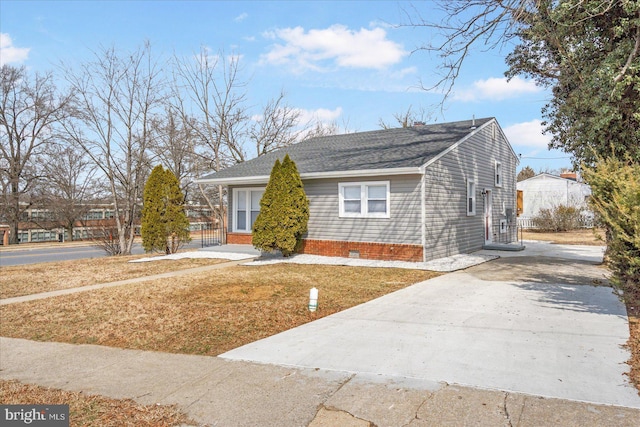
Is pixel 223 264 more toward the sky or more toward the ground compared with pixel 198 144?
more toward the ground

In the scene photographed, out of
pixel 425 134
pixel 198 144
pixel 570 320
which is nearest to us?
pixel 570 320

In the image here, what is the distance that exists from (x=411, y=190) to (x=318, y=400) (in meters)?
9.73

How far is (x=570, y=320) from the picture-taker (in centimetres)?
573

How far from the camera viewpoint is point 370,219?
1312 cm

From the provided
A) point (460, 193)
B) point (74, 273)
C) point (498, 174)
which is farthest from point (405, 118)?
point (74, 273)

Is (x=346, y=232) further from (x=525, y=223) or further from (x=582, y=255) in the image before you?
(x=525, y=223)

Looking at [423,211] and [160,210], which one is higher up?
[160,210]

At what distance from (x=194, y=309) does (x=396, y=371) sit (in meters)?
4.05

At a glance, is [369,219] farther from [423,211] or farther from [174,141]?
[174,141]

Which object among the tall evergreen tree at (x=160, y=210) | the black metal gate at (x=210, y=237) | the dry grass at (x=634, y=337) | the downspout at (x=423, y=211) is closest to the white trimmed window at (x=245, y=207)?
the tall evergreen tree at (x=160, y=210)

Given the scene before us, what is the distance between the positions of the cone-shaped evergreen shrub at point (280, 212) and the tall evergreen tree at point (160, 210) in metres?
3.95

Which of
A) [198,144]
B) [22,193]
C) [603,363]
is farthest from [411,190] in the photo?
[22,193]

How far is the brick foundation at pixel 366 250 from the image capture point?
40.8 ft

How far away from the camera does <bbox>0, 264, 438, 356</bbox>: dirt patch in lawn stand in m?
5.47
